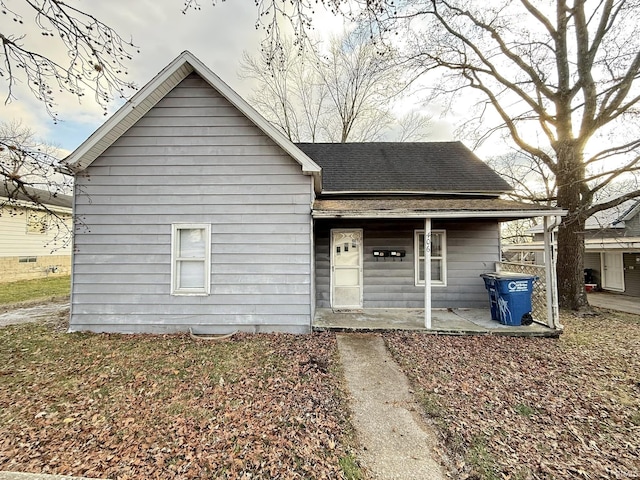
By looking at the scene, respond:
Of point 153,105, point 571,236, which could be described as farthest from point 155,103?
point 571,236

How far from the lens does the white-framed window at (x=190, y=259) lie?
6172 millimetres

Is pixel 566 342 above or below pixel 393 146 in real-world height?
below

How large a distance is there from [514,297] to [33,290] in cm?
1609

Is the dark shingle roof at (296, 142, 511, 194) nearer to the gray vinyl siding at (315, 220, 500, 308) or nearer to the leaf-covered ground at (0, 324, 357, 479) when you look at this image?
the gray vinyl siding at (315, 220, 500, 308)

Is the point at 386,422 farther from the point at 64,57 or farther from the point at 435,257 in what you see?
the point at 64,57

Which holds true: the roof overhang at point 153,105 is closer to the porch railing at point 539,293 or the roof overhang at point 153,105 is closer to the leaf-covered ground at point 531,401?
the leaf-covered ground at point 531,401

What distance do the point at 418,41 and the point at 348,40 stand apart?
5912 mm

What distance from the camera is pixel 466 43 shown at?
33.0 ft

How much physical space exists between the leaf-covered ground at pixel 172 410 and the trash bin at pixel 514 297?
4084 mm

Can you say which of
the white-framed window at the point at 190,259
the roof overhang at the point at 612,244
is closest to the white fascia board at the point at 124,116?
the white-framed window at the point at 190,259

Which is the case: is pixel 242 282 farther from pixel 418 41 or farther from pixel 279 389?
pixel 418 41

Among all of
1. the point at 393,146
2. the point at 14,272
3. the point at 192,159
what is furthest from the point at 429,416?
the point at 14,272

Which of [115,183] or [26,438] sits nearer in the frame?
[26,438]

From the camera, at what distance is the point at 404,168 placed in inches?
379
